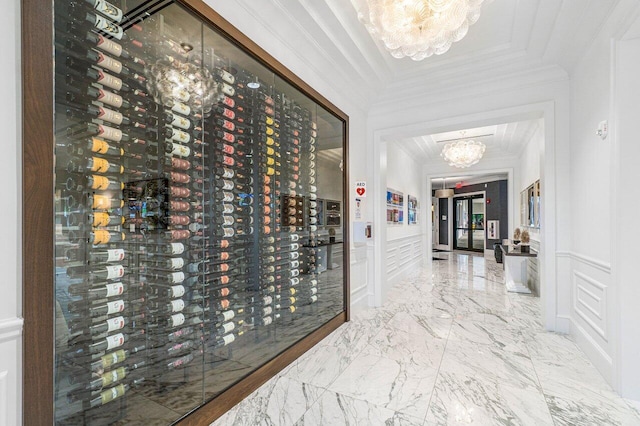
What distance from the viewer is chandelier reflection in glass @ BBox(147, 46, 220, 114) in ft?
5.96

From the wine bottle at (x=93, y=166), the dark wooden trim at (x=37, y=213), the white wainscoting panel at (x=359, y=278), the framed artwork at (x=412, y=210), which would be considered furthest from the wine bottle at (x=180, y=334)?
the framed artwork at (x=412, y=210)

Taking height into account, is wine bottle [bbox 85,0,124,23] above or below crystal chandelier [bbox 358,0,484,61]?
below

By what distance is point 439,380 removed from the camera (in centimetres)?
233

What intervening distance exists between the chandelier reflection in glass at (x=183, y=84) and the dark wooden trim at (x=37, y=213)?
61 cm

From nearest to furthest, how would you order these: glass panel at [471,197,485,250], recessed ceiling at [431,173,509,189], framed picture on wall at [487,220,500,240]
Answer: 1. recessed ceiling at [431,173,509,189]
2. framed picture on wall at [487,220,500,240]
3. glass panel at [471,197,485,250]

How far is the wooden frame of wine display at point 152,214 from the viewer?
1.20 m

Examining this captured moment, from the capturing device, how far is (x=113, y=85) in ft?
5.15

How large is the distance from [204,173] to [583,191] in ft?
11.5

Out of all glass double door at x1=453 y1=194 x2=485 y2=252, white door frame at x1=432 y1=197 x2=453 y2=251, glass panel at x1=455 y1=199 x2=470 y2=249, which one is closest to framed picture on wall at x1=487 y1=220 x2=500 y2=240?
glass double door at x1=453 y1=194 x2=485 y2=252

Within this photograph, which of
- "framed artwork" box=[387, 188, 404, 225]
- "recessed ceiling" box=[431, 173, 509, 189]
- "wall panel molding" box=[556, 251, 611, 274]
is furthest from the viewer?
"recessed ceiling" box=[431, 173, 509, 189]

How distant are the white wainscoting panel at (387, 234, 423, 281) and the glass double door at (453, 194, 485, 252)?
20.2 feet

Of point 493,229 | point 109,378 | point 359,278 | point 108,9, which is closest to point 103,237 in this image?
point 109,378

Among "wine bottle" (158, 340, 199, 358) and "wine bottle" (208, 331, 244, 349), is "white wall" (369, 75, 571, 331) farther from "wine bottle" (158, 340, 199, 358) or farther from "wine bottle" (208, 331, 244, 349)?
"wine bottle" (158, 340, 199, 358)

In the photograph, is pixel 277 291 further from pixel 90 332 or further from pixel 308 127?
pixel 308 127
